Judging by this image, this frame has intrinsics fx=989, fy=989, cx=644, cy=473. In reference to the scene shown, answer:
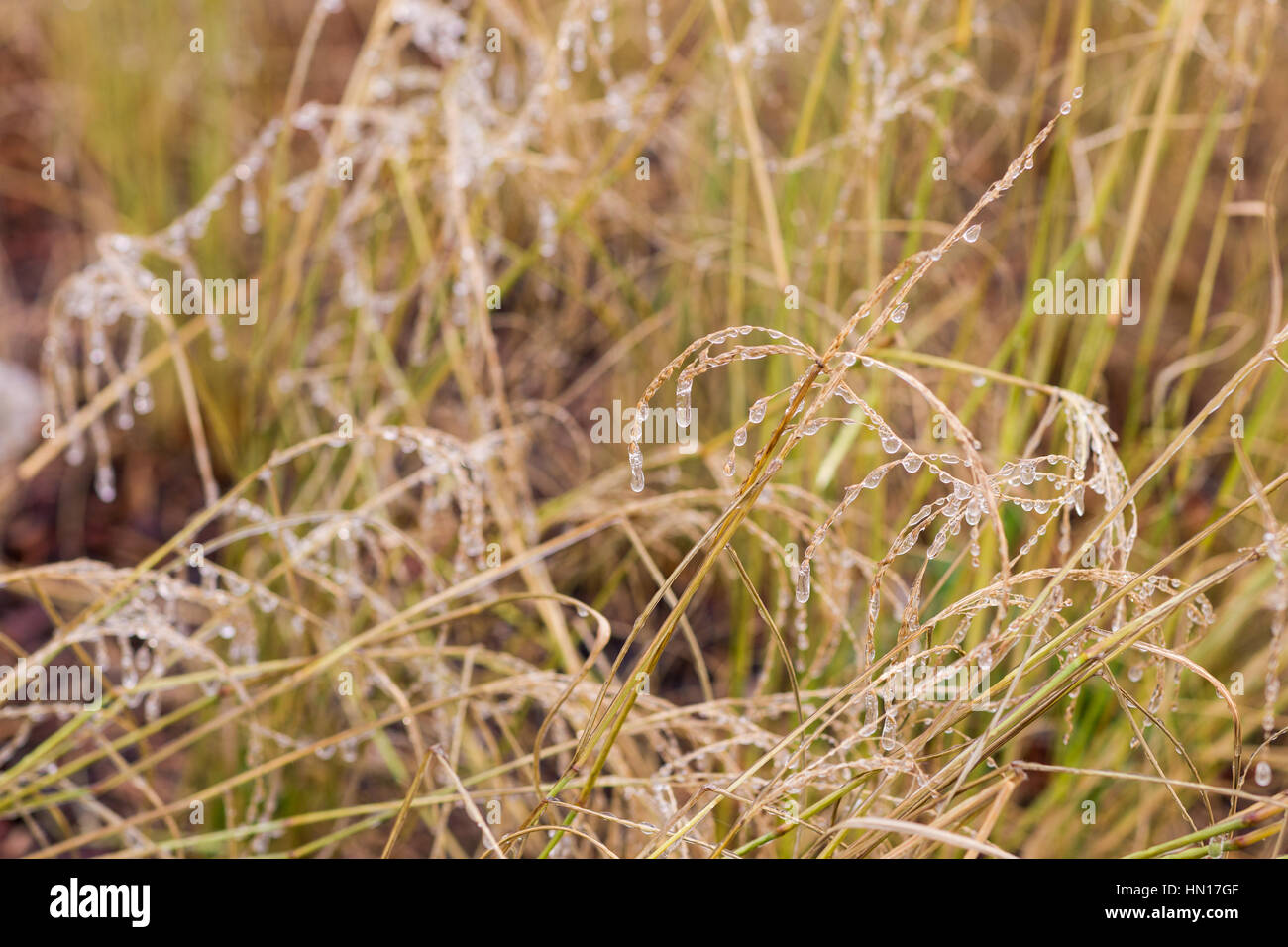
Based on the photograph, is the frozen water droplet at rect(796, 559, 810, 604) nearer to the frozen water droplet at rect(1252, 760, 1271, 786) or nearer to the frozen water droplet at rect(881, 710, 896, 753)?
the frozen water droplet at rect(881, 710, 896, 753)

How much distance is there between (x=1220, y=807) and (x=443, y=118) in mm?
1106

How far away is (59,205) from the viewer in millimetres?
1828

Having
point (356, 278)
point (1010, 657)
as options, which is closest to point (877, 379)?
point (1010, 657)

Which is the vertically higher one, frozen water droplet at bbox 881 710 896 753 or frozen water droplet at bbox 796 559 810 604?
frozen water droplet at bbox 796 559 810 604

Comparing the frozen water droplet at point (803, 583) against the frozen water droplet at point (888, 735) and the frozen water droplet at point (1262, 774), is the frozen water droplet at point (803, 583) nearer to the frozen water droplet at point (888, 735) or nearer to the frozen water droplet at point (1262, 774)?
the frozen water droplet at point (888, 735)

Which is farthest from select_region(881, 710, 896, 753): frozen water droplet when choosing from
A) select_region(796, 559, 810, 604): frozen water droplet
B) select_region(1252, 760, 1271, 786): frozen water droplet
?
select_region(1252, 760, 1271, 786): frozen water droplet

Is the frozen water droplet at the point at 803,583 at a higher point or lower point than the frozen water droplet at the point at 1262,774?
higher

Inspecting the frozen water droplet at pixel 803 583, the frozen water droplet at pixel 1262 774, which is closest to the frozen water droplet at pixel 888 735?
the frozen water droplet at pixel 803 583

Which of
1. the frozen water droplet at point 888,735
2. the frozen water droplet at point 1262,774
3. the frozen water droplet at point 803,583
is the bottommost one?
the frozen water droplet at point 1262,774

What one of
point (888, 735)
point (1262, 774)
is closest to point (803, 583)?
point (888, 735)

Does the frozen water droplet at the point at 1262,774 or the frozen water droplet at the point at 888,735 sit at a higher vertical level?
the frozen water droplet at the point at 888,735

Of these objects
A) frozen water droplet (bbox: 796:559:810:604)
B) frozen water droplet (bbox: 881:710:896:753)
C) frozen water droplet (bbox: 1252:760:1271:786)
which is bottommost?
frozen water droplet (bbox: 1252:760:1271:786)

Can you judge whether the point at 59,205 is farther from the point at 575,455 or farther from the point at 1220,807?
the point at 1220,807
